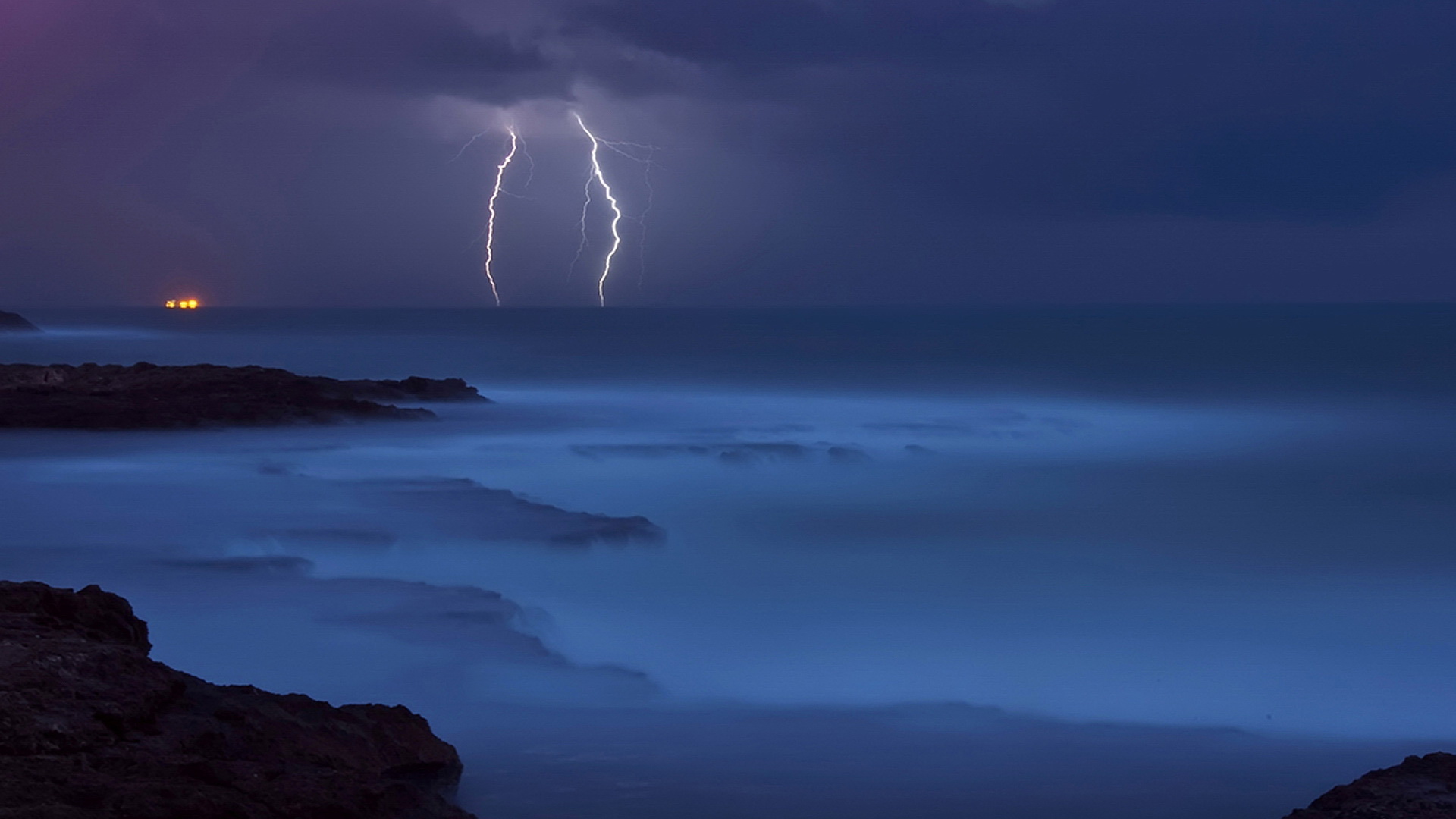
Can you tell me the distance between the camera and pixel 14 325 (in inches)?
3187

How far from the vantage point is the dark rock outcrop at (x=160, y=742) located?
367 cm

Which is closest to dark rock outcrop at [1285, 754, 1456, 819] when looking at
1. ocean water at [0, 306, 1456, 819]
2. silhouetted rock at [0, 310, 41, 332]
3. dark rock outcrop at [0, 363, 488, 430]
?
ocean water at [0, 306, 1456, 819]

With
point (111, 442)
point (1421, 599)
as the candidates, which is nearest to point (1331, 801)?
point (1421, 599)

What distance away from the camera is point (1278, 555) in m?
12.1

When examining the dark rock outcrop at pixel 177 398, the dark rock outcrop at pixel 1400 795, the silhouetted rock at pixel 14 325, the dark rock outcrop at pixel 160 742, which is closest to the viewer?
the dark rock outcrop at pixel 160 742

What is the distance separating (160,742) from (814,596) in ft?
21.1

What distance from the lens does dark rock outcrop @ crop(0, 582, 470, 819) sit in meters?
3.67

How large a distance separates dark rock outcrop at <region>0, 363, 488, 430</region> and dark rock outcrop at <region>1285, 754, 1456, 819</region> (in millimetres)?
15671

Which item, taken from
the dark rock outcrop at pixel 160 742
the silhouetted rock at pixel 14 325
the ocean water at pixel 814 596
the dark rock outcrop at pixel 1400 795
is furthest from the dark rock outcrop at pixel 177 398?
the silhouetted rock at pixel 14 325

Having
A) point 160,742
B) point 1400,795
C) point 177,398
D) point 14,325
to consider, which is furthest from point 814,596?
point 14,325

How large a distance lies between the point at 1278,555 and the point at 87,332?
76.5 meters

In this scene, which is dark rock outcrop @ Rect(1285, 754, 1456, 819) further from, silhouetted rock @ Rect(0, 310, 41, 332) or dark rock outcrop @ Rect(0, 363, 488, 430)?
silhouetted rock @ Rect(0, 310, 41, 332)

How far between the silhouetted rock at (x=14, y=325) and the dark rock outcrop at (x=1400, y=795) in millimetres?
82001

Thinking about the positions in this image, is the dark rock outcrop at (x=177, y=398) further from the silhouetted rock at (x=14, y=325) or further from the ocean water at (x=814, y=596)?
the silhouetted rock at (x=14, y=325)
